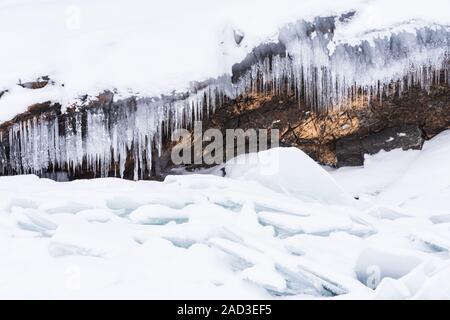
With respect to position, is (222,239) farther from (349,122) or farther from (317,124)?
(349,122)

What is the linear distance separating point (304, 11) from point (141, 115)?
2.12m

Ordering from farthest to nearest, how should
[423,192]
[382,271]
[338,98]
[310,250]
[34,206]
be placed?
[338,98], [423,192], [34,206], [310,250], [382,271]

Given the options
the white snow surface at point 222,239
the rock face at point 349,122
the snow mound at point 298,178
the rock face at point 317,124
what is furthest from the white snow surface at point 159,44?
the snow mound at point 298,178

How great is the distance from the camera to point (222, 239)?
12.6ft

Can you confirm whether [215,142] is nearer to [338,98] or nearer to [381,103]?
[338,98]

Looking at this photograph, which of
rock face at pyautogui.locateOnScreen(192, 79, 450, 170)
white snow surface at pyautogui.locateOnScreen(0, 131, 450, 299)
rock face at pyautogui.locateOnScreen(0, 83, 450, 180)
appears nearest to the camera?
white snow surface at pyautogui.locateOnScreen(0, 131, 450, 299)

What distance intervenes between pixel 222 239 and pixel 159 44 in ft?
9.65

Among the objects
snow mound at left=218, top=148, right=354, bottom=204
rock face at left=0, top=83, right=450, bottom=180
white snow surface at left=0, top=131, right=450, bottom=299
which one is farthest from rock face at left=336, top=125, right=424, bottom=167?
snow mound at left=218, top=148, right=354, bottom=204

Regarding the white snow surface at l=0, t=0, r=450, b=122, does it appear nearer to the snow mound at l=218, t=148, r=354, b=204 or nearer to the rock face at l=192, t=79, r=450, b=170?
the rock face at l=192, t=79, r=450, b=170

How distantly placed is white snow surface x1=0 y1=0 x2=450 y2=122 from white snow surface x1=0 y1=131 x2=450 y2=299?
1.08m

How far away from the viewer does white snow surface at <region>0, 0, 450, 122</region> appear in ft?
19.1

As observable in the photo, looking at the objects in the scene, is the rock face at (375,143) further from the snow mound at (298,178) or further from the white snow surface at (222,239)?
the snow mound at (298,178)

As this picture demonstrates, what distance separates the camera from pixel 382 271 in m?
3.62

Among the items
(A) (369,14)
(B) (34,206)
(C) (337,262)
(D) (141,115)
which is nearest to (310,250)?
(C) (337,262)
